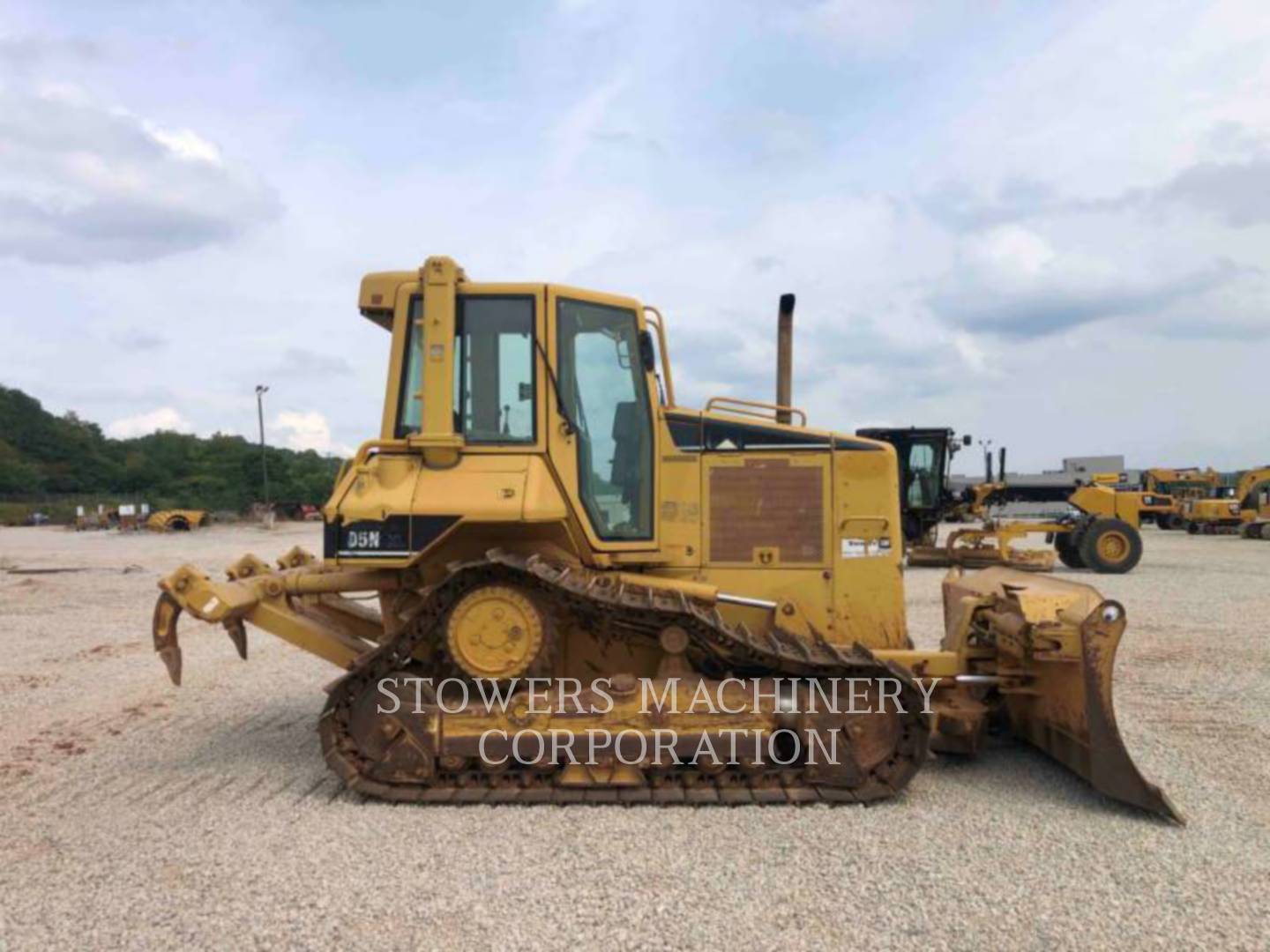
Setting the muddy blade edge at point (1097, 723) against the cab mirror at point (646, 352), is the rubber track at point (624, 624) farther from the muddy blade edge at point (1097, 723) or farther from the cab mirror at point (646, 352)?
the cab mirror at point (646, 352)

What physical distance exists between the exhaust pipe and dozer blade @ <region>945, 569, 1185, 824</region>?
2.06 metres

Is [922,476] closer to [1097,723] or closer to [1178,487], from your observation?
[1097,723]

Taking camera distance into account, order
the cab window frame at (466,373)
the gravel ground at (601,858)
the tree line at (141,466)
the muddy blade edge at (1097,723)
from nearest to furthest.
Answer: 1. the gravel ground at (601,858)
2. the muddy blade edge at (1097,723)
3. the cab window frame at (466,373)
4. the tree line at (141,466)

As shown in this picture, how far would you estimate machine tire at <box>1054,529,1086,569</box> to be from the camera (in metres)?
19.2

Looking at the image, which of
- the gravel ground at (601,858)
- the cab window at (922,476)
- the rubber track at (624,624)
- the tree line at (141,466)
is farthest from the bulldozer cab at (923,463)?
the tree line at (141,466)

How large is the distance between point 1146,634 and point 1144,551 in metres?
16.7

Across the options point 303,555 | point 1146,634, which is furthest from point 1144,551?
point 303,555

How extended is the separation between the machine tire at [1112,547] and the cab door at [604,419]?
663 inches

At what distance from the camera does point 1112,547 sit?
18.9 metres

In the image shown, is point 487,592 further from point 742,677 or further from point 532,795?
point 742,677

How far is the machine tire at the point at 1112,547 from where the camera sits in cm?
1877

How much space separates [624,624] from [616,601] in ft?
0.99

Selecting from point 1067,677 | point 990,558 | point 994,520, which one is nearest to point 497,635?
point 1067,677

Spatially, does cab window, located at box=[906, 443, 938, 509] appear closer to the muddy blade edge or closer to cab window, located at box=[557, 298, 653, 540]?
the muddy blade edge
